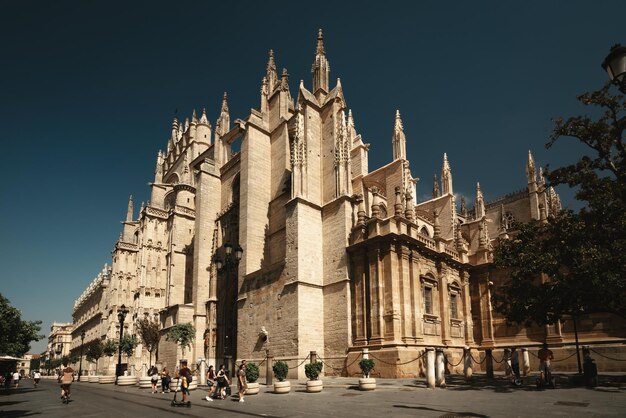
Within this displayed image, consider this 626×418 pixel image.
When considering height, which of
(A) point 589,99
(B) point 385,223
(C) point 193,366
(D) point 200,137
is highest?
(D) point 200,137

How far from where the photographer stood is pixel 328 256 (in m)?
24.1

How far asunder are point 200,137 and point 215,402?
39015mm

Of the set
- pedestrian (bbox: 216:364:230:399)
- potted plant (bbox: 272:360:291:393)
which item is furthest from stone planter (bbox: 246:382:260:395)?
pedestrian (bbox: 216:364:230:399)

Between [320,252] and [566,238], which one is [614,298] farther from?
[320,252]

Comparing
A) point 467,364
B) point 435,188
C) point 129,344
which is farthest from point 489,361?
point 129,344

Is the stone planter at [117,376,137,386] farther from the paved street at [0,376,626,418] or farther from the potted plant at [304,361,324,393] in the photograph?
the potted plant at [304,361,324,393]

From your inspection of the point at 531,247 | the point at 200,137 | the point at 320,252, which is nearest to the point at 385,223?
the point at 320,252

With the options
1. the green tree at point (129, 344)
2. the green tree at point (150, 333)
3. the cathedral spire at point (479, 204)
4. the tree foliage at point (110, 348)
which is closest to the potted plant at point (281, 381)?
the cathedral spire at point (479, 204)

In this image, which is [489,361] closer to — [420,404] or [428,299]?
[428,299]

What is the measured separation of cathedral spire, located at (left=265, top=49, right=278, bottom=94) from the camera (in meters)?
34.5

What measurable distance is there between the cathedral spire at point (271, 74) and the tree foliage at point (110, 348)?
112 feet

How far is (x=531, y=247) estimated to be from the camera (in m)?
17.0

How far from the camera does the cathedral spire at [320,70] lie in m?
28.6

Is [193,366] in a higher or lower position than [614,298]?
lower
